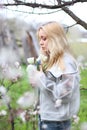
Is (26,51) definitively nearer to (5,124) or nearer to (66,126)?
(5,124)

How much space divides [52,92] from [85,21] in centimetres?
180

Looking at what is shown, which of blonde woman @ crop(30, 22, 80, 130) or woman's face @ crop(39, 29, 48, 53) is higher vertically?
woman's face @ crop(39, 29, 48, 53)

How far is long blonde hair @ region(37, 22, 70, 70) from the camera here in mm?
3459

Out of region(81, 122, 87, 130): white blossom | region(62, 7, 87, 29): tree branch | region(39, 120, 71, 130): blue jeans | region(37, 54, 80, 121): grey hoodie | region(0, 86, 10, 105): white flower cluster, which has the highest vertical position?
region(62, 7, 87, 29): tree branch

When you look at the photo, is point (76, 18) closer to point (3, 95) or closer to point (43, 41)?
point (3, 95)

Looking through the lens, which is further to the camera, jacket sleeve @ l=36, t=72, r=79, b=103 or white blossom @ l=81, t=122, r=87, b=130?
white blossom @ l=81, t=122, r=87, b=130

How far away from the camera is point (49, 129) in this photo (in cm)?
348

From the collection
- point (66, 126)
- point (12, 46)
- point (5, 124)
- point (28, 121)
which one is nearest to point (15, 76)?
point (28, 121)

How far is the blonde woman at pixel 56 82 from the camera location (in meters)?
3.37

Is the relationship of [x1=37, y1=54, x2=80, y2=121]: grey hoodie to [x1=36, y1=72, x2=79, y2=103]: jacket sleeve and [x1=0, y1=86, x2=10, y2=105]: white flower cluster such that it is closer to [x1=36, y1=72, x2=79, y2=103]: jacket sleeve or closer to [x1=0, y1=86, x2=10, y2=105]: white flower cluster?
[x1=36, y1=72, x2=79, y2=103]: jacket sleeve

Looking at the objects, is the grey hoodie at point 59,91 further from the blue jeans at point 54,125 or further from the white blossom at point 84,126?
the white blossom at point 84,126

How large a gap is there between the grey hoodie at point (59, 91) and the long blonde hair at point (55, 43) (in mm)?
33

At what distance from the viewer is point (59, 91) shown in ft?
10.9

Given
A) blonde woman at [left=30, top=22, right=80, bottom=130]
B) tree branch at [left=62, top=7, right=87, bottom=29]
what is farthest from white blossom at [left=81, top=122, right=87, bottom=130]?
blonde woman at [left=30, top=22, right=80, bottom=130]
